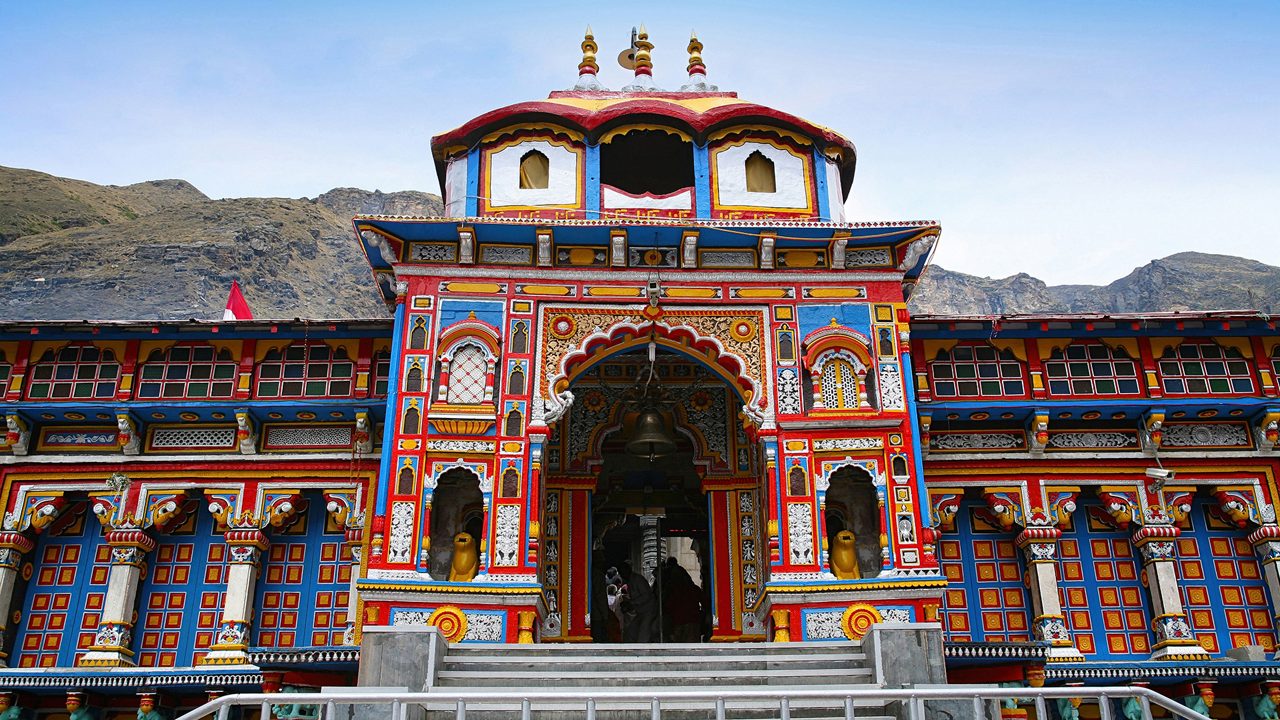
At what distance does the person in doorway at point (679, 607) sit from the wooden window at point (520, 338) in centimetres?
493

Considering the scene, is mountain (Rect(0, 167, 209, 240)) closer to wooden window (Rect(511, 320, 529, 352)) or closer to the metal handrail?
wooden window (Rect(511, 320, 529, 352))

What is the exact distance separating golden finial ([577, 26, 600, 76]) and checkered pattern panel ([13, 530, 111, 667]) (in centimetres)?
1102

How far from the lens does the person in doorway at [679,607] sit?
58.5 feet

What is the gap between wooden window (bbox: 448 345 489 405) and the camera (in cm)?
1491

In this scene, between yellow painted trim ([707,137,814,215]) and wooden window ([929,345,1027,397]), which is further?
wooden window ([929,345,1027,397])

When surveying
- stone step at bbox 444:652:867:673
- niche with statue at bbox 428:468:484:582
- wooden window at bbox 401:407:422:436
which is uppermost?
wooden window at bbox 401:407:422:436

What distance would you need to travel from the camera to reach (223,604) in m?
16.4

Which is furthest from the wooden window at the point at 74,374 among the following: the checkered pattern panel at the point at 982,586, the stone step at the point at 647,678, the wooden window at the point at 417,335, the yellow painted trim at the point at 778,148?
the checkered pattern panel at the point at 982,586

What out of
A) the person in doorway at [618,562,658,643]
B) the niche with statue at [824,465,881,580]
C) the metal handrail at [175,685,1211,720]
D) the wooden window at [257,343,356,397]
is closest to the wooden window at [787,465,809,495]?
the niche with statue at [824,465,881,580]

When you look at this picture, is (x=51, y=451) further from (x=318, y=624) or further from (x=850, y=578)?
(x=850, y=578)

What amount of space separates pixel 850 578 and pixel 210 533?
9.87m

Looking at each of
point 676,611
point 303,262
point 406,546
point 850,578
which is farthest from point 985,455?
point 303,262

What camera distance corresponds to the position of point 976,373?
17250 mm

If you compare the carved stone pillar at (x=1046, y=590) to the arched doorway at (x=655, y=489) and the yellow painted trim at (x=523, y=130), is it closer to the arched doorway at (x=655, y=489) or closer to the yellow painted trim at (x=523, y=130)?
the arched doorway at (x=655, y=489)
